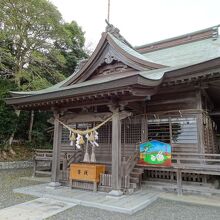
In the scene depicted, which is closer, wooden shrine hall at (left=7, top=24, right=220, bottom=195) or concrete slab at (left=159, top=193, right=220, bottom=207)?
concrete slab at (left=159, top=193, right=220, bottom=207)

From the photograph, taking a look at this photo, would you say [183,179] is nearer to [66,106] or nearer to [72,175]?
Answer: [72,175]

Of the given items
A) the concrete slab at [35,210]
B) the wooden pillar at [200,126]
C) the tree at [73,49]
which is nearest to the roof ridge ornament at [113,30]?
the wooden pillar at [200,126]

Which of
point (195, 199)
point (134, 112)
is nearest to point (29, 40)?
point (134, 112)

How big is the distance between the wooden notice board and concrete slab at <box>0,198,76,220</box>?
4.00 ft

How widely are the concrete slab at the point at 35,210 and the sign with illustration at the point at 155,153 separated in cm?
282

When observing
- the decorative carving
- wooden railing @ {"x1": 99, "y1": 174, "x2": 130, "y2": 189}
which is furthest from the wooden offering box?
the decorative carving

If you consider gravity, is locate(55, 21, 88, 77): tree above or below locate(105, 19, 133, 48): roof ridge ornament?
above

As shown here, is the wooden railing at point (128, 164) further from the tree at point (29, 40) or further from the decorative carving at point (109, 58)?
the tree at point (29, 40)

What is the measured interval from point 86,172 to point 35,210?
6.84 ft

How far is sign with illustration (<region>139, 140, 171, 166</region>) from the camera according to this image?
6.59 meters

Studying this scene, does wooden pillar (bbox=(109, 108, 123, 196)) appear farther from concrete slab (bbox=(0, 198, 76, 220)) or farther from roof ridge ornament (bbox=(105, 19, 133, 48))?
roof ridge ornament (bbox=(105, 19, 133, 48))

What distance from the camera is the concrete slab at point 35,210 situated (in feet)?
14.4

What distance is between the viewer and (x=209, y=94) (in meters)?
8.18

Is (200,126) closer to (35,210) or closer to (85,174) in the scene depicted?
(85,174)
